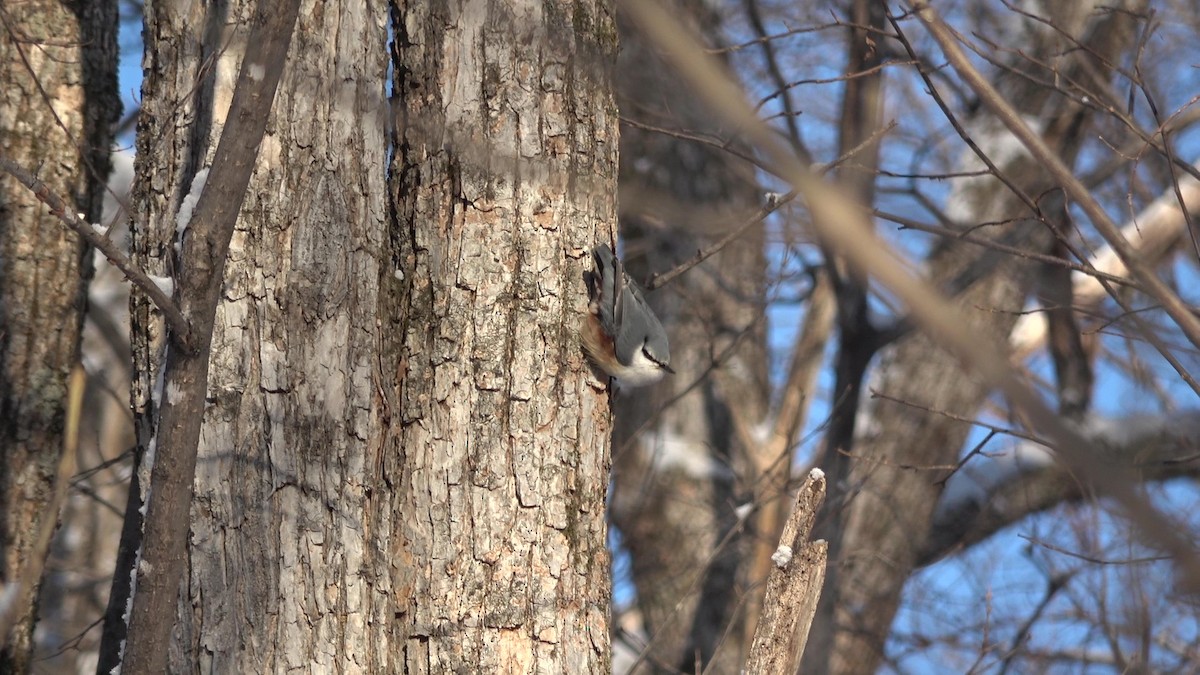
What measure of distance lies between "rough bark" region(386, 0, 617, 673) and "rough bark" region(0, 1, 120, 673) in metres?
1.19

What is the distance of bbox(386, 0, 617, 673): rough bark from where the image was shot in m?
2.20

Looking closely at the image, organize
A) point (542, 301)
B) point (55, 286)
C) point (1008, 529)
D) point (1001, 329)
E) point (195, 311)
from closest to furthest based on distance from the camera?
point (195, 311), point (542, 301), point (55, 286), point (1001, 329), point (1008, 529)

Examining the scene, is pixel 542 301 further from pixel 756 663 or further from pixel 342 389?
pixel 756 663

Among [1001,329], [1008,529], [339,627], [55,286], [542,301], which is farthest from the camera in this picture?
[1008,529]

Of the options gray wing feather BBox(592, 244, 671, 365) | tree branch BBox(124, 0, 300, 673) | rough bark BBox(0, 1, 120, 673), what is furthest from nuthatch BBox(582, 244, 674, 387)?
rough bark BBox(0, 1, 120, 673)

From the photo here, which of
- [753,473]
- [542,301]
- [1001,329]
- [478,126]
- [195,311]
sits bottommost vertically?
[195,311]

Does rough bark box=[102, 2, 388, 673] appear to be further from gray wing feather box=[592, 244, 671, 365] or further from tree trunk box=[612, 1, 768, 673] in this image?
tree trunk box=[612, 1, 768, 673]

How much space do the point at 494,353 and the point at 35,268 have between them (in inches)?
58.3

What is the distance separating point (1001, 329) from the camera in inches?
187

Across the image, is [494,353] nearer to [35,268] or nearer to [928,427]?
[35,268]

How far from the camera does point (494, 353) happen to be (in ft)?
7.41

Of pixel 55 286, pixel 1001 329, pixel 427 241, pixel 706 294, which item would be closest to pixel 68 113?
pixel 55 286

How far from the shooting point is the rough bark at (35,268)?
2887 millimetres

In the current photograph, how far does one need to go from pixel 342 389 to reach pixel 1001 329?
342cm
